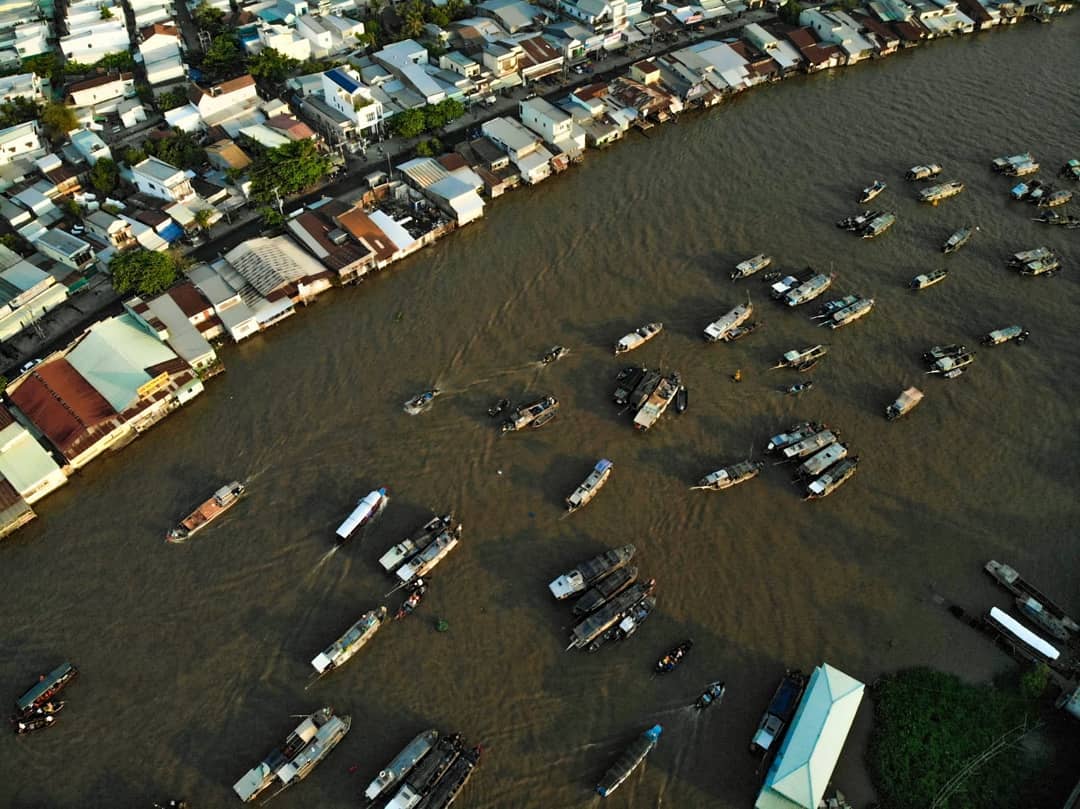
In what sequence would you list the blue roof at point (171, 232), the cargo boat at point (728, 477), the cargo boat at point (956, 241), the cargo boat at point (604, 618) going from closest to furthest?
1. the cargo boat at point (604, 618)
2. the cargo boat at point (728, 477)
3. the blue roof at point (171, 232)
4. the cargo boat at point (956, 241)

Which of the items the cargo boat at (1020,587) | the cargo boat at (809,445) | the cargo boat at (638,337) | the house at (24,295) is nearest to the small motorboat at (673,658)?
the cargo boat at (809,445)

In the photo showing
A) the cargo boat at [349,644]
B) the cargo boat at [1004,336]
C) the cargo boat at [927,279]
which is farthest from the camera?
the cargo boat at [927,279]

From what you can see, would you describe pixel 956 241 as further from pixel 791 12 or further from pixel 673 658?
pixel 673 658

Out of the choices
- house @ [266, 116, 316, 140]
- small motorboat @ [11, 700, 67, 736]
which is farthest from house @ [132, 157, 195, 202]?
small motorboat @ [11, 700, 67, 736]

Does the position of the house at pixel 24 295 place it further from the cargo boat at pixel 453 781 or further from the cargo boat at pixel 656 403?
the cargo boat at pixel 453 781

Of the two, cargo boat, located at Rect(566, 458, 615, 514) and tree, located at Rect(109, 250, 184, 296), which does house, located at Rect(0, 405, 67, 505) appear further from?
cargo boat, located at Rect(566, 458, 615, 514)

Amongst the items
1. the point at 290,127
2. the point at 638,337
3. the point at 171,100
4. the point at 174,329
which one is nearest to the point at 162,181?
the point at 290,127

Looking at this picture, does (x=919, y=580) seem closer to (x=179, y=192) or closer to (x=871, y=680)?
(x=871, y=680)
